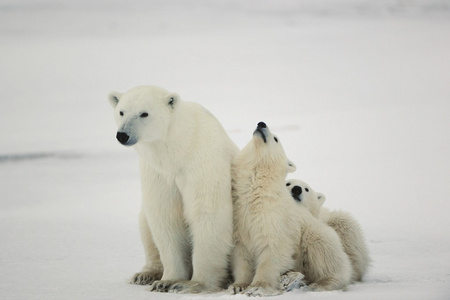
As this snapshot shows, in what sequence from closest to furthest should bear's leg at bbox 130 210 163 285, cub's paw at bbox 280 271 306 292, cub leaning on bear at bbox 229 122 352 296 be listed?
1. cub's paw at bbox 280 271 306 292
2. cub leaning on bear at bbox 229 122 352 296
3. bear's leg at bbox 130 210 163 285

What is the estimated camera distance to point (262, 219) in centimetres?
575

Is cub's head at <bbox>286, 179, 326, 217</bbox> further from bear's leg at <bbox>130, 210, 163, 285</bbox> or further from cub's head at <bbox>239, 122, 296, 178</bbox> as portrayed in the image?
bear's leg at <bbox>130, 210, 163, 285</bbox>

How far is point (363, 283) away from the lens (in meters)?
6.13

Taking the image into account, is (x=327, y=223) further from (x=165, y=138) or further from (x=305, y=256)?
(x=165, y=138)

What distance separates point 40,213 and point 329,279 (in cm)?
425

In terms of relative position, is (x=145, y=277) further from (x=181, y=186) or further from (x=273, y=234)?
(x=273, y=234)

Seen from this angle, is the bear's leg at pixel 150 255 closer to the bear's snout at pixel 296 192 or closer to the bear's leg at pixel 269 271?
the bear's leg at pixel 269 271

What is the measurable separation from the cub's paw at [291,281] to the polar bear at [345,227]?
74cm

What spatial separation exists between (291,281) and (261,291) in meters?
0.25

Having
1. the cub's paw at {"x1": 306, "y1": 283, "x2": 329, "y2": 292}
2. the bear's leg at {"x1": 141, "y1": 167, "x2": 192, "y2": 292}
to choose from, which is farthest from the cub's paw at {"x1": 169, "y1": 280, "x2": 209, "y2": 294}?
the cub's paw at {"x1": 306, "y1": 283, "x2": 329, "y2": 292}

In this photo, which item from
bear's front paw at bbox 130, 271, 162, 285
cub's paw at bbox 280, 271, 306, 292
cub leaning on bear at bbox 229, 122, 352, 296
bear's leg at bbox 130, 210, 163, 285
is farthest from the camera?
bear's leg at bbox 130, 210, 163, 285

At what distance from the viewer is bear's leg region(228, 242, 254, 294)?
5.78 m

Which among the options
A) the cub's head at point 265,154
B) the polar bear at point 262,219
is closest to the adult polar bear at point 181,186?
the polar bear at point 262,219

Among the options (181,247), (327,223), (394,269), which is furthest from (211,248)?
(394,269)
